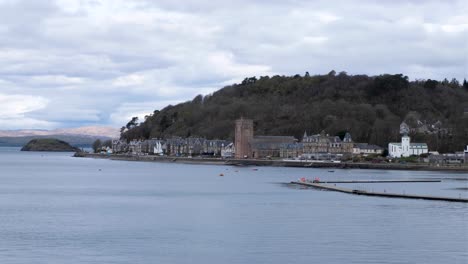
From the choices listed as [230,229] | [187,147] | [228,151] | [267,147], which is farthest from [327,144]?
[230,229]

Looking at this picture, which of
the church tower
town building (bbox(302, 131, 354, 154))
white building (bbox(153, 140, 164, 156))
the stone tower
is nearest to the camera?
the church tower

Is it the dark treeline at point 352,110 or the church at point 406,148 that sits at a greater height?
the dark treeline at point 352,110

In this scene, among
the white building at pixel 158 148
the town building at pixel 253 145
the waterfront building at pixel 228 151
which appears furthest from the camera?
the white building at pixel 158 148

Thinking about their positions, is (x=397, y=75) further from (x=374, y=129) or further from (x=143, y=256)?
(x=143, y=256)

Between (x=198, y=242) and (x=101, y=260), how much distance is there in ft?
17.0

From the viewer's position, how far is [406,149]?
124 meters

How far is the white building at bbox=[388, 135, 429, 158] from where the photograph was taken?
123562mm

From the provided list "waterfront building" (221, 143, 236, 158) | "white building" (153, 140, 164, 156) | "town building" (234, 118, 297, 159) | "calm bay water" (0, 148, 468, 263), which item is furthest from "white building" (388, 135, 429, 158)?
"calm bay water" (0, 148, 468, 263)

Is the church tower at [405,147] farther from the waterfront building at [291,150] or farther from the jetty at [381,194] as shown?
the jetty at [381,194]

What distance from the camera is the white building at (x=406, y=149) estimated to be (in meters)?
124

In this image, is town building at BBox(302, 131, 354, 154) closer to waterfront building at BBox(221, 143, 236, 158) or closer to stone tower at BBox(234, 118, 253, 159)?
stone tower at BBox(234, 118, 253, 159)

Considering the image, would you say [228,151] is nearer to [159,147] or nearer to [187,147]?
[187,147]

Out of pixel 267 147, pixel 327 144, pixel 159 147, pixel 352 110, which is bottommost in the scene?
pixel 267 147

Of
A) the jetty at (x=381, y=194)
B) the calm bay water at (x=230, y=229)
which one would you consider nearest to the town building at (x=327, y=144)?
the jetty at (x=381, y=194)
